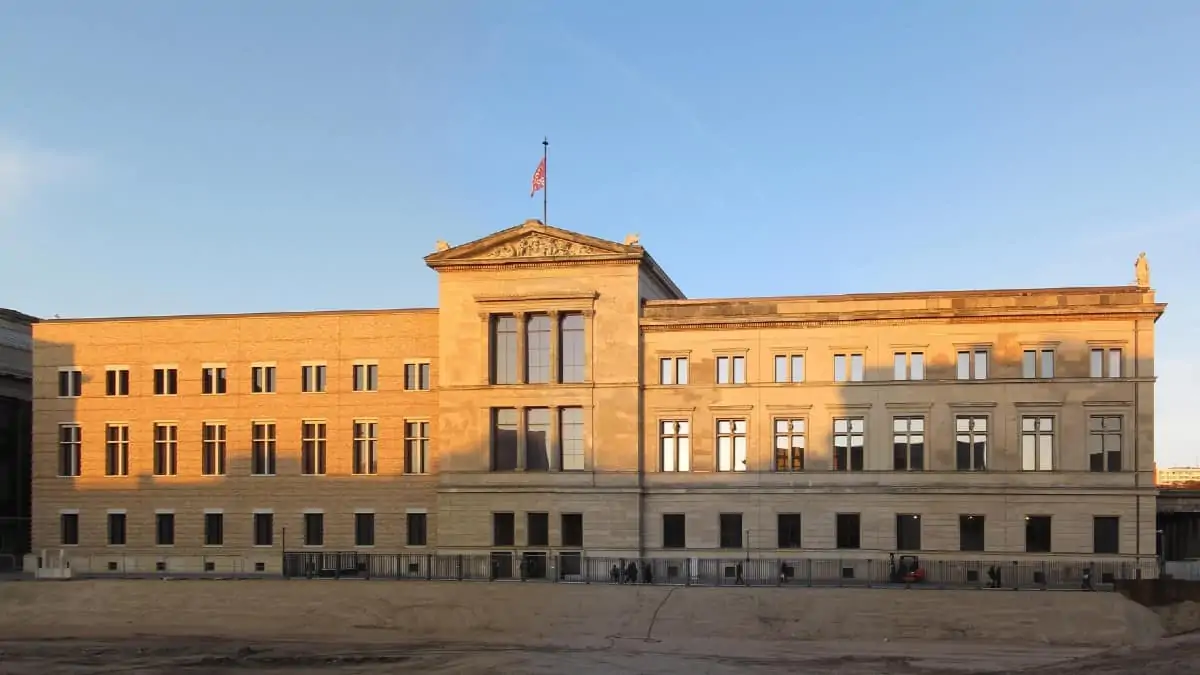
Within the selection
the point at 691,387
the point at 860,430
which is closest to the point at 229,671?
the point at 691,387

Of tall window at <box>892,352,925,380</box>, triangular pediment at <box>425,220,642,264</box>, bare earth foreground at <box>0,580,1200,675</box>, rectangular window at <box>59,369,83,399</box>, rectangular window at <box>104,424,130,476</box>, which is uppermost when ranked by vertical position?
triangular pediment at <box>425,220,642,264</box>

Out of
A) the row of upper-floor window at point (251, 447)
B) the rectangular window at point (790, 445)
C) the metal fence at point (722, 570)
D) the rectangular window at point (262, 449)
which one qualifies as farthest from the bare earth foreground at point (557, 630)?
the rectangular window at point (790, 445)

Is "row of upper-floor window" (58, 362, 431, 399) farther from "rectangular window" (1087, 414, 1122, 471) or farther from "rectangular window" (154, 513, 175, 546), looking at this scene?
"rectangular window" (1087, 414, 1122, 471)

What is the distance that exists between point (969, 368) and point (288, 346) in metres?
36.7

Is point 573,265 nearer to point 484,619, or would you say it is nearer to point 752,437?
point 752,437

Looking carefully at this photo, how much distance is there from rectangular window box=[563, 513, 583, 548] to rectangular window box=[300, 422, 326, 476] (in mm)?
14230

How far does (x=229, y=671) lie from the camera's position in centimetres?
4159

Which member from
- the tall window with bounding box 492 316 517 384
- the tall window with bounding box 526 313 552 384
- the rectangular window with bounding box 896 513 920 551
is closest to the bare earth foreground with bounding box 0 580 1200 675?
the rectangular window with bounding box 896 513 920 551

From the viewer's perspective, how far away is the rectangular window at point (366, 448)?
65438 millimetres

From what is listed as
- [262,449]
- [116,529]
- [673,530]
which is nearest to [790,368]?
[673,530]

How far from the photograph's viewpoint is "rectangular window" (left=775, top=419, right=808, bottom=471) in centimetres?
6075

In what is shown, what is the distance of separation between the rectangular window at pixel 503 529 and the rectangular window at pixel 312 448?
1058 cm

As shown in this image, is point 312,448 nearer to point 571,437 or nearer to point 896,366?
point 571,437

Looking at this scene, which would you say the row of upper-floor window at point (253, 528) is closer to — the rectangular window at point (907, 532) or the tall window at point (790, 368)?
the tall window at point (790, 368)
